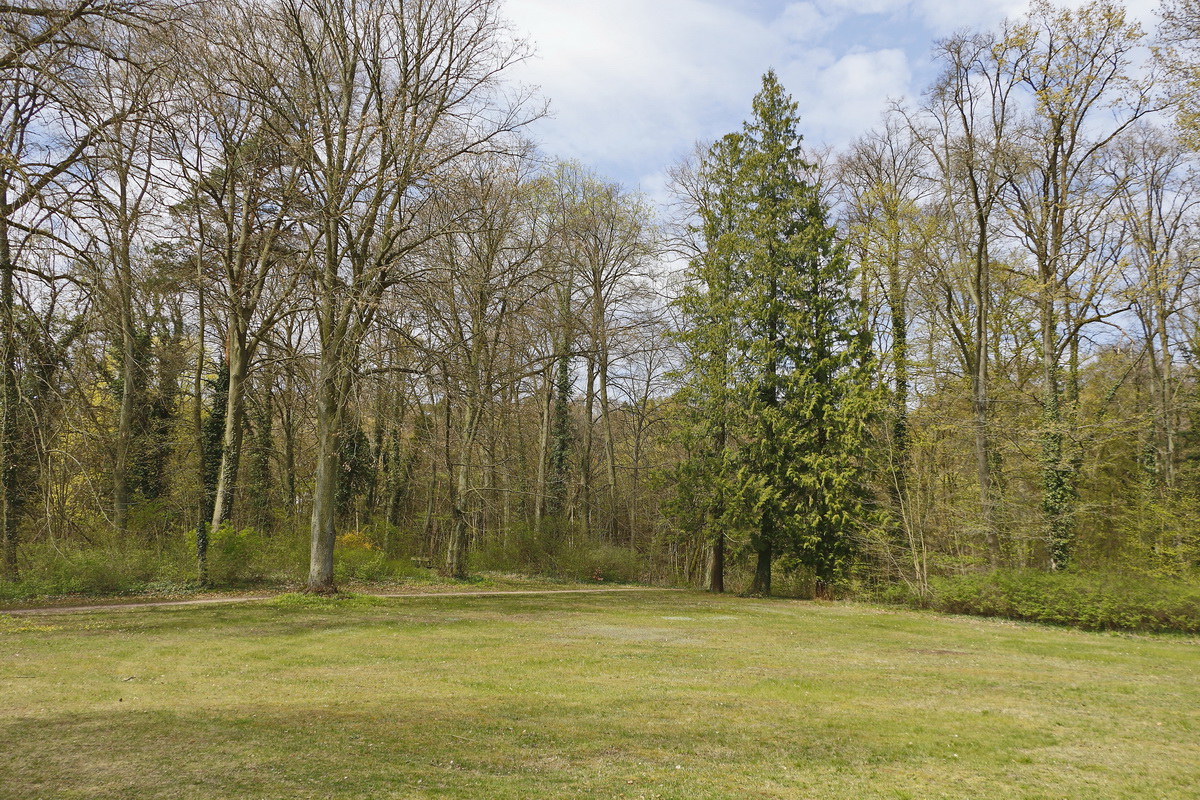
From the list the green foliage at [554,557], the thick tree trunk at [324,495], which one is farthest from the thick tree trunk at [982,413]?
the thick tree trunk at [324,495]

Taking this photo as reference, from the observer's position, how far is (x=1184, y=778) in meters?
5.59

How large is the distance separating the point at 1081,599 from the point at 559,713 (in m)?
14.2

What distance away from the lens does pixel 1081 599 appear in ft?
52.1

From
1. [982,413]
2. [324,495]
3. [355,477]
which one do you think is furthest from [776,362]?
[355,477]

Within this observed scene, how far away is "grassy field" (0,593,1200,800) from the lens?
5.07 metres

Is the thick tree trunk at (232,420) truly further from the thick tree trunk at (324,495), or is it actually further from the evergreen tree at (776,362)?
the evergreen tree at (776,362)

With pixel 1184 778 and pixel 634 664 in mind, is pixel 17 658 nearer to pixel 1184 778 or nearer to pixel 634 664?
pixel 634 664

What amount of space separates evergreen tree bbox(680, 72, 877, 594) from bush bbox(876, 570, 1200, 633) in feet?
14.4

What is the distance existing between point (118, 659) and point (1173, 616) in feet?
62.4

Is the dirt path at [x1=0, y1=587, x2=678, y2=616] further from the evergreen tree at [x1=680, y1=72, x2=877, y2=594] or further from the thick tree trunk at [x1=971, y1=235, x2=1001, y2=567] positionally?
the thick tree trunk at [x1=971, y1=235, x2=1001, y2=567]

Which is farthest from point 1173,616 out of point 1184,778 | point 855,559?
point 1184,778

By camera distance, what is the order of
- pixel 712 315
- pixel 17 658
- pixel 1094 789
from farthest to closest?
pixel 712 315, pixel 17 658, pixel 1094 789

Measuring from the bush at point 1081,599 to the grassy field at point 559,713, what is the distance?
2.56 metres

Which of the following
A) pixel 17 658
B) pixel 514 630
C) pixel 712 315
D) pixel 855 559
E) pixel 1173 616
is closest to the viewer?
pixel 17 658
